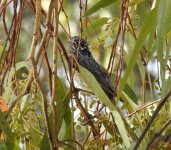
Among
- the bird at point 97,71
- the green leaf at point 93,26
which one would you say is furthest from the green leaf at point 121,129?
the green leaf at point 93,26

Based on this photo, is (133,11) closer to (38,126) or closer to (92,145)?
(38,126)

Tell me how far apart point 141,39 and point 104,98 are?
0.16m

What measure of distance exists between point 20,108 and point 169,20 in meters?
0.42

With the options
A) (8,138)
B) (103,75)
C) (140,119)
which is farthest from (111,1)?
(8,138)

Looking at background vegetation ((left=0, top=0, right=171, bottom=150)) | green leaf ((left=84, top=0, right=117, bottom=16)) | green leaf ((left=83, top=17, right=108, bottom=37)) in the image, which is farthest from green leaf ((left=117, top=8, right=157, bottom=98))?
green leaf ((left=83, top=17, right=108, bottom=37))

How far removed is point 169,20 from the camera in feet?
4.83

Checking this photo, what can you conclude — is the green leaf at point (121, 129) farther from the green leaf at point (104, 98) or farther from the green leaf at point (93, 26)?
the green leaf at point (93, 26)

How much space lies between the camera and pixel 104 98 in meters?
1.49

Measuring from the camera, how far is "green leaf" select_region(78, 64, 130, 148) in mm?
1451

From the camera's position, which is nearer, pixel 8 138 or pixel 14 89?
pixel 8 138

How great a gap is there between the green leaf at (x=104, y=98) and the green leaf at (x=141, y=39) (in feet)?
0.16

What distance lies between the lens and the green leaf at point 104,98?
1451 mm

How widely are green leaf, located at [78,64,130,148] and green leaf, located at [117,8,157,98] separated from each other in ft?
0.16

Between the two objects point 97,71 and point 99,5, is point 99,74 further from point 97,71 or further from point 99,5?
point 99,5
